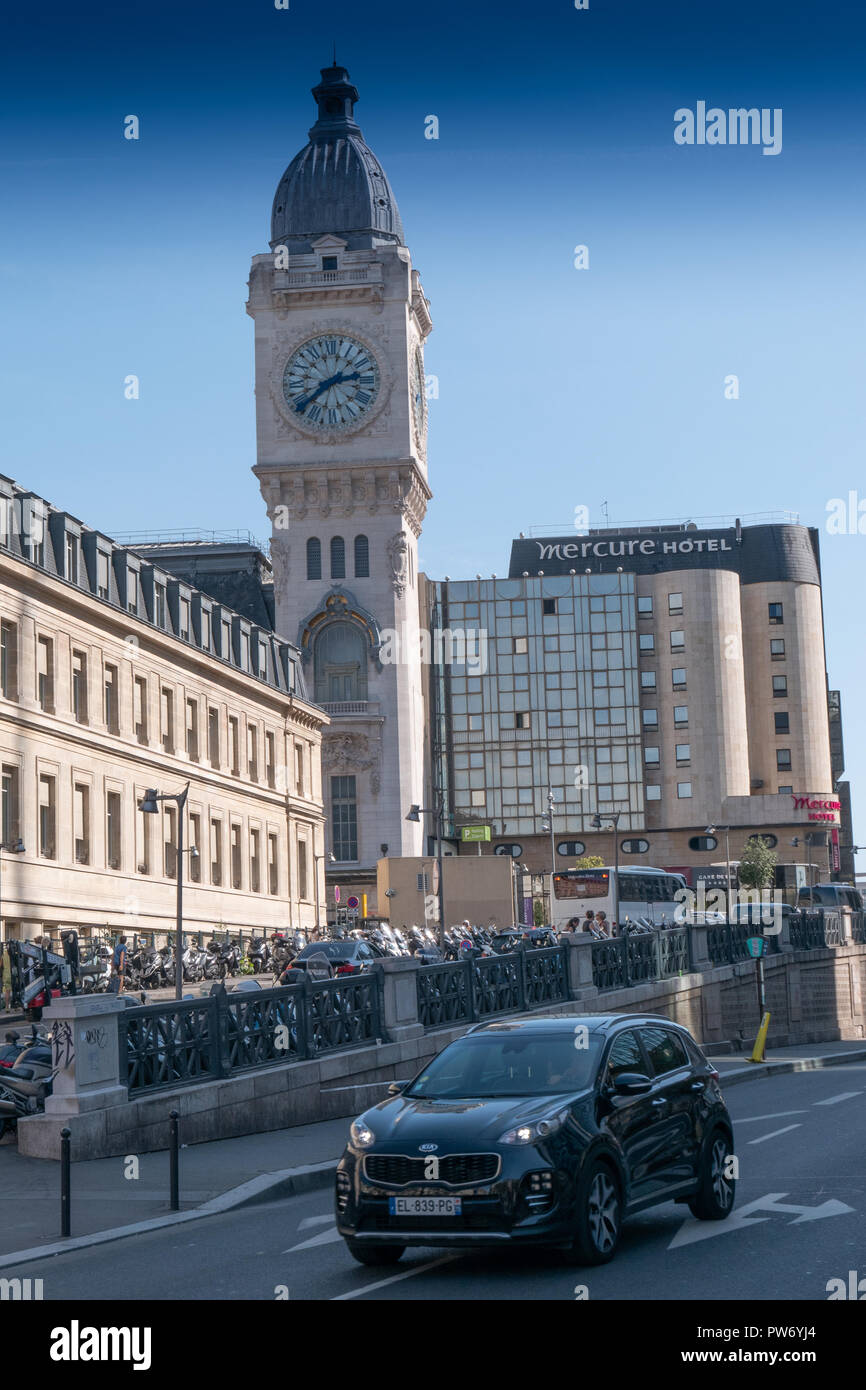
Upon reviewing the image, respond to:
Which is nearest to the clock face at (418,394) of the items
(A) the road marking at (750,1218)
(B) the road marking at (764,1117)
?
(B) the road marking at (764,1117)

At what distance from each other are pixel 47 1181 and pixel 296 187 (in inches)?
4077

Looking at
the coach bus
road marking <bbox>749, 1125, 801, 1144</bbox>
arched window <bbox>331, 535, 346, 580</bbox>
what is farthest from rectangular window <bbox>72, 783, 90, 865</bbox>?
arched window <bbox>331, 535, 346, 580</bbox>

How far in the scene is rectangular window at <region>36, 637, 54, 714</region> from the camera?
4778cm

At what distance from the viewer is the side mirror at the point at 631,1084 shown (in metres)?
12.0

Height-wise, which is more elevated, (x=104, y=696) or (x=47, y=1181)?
(x=104, y=696)

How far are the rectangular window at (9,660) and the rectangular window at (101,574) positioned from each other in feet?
19.7

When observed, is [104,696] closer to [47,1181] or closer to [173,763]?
[173,763]

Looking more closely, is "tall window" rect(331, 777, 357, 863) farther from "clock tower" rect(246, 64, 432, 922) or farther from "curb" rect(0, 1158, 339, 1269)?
"curb" rect(0, 1158, 339, 1269)

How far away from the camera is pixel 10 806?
150 feet

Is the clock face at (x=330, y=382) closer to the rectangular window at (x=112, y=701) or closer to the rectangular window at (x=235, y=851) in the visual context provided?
the rectangular window at (x=235, y=851)

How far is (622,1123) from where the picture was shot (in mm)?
11953
